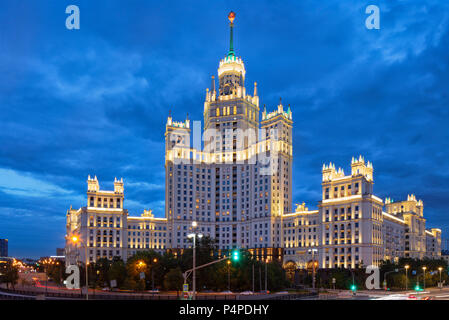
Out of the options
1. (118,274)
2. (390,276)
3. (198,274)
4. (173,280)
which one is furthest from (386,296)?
(118,274)

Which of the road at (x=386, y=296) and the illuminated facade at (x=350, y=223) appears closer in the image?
the road at (x=386, y=296)

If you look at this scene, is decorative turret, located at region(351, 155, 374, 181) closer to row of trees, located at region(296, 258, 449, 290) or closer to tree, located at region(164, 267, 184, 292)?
row of trees, located at region(296, 258, 449, 290)

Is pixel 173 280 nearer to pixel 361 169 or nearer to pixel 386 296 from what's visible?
pixel 386 296

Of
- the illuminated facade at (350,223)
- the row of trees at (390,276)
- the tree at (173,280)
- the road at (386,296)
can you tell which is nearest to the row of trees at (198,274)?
the tree at (173,280)

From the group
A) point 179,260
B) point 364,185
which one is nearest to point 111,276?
point 179,260

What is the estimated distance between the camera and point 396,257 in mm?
199875

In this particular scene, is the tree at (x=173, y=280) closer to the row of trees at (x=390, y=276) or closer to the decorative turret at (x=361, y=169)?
the row of trees at (x=390, y=276)

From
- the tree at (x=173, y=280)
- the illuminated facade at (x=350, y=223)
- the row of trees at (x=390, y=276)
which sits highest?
the illuminated facade at (x=350, y=223)

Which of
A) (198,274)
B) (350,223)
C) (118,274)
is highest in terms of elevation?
(350,223)

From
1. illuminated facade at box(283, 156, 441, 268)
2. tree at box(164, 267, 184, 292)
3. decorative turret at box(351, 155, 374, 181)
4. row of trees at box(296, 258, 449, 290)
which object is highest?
decorative turret at box(351, 155, 374, 181)

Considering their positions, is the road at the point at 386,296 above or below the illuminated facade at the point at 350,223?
A: below

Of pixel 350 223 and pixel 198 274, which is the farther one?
pixel 350 223

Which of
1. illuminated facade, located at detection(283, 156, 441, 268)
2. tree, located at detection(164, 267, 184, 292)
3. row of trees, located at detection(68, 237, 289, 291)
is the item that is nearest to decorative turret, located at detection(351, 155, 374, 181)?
illuminated facade, located at detection(283, 156, 441, 268)
